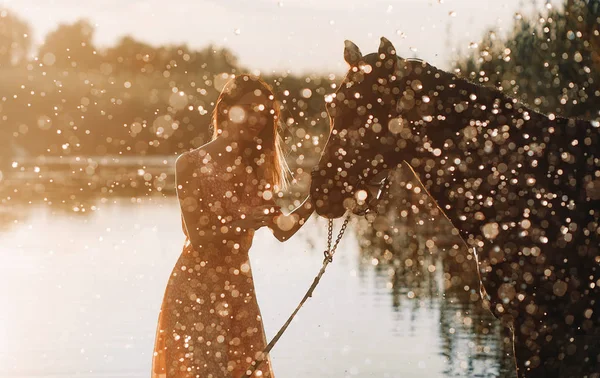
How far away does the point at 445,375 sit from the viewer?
9352 millimetres

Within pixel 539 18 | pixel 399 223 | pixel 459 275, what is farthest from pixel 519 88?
pixel 459 275

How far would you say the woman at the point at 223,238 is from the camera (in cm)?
587

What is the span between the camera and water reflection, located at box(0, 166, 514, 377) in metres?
10.1

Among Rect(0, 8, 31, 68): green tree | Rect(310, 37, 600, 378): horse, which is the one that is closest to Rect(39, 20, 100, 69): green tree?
Rect(0, 8, 31, 68): green tree

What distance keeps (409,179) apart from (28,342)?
2075cm

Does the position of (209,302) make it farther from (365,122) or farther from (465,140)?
(465,140)

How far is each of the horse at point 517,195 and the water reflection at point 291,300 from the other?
2673 mm

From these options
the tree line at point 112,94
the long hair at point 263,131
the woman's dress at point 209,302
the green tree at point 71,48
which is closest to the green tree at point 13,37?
the tree line at point 112,94

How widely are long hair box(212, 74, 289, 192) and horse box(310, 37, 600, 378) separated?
132cm

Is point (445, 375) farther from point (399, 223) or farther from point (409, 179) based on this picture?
point (409, 179)

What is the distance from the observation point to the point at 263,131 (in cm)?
615

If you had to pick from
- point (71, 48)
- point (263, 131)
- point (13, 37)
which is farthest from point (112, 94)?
point (263, 131)

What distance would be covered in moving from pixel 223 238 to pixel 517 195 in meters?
2.00

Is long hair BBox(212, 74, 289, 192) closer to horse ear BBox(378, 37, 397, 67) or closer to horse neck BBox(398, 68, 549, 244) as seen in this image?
horse ear BBox(378, 37, 397, 67)
